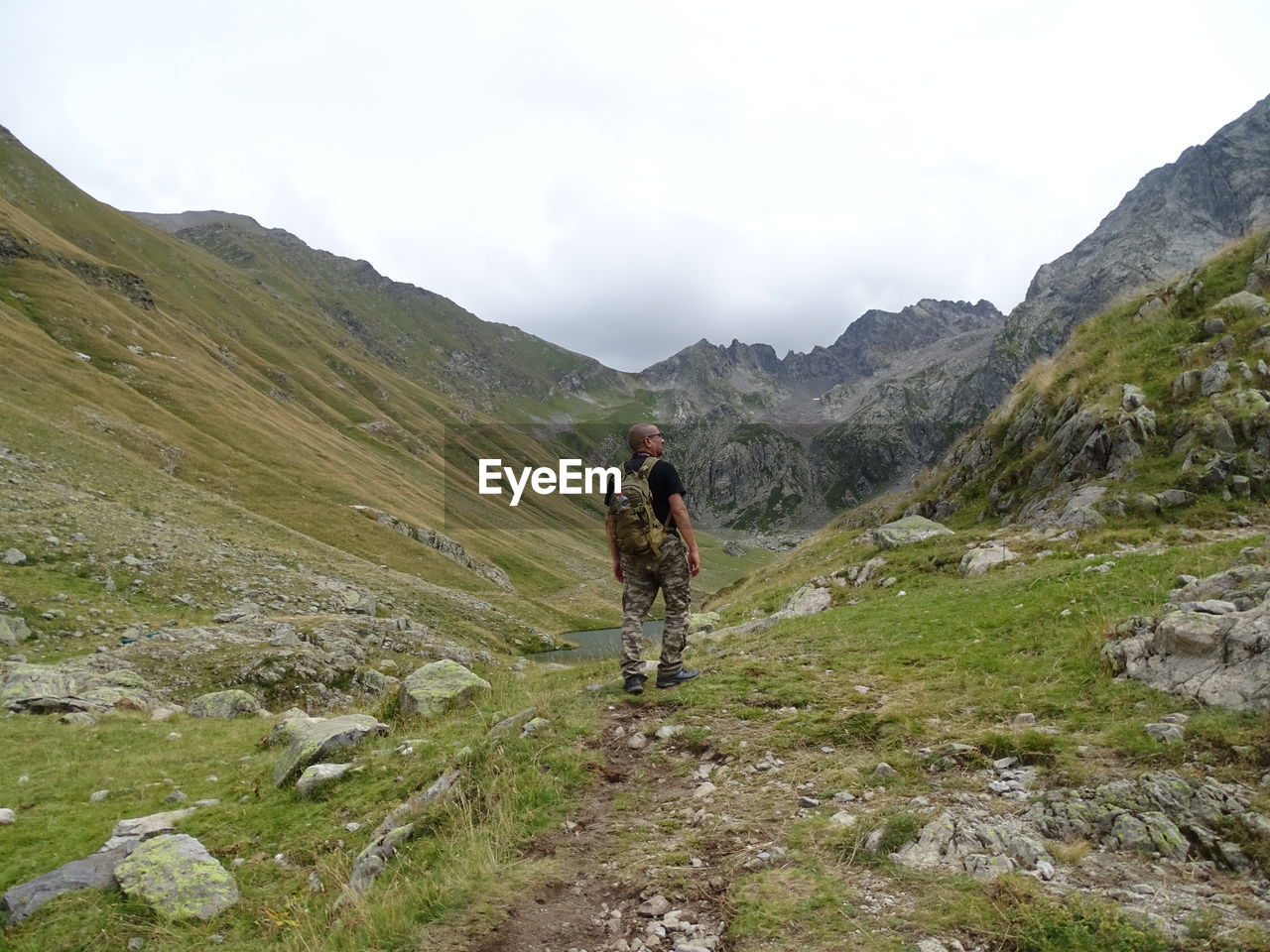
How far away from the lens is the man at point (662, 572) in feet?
37.6

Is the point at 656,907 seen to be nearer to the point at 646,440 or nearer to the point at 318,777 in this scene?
the point at 318,777

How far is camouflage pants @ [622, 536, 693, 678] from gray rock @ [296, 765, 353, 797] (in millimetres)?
4760

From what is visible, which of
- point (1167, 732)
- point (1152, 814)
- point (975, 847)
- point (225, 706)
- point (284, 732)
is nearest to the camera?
point (1152, 814)

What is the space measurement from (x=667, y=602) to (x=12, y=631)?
86.3ft

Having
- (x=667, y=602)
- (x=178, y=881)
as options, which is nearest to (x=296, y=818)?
(x=178, y=881)

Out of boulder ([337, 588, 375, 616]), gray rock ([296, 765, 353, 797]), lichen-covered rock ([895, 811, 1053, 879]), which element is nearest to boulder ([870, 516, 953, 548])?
lichen-covered rock ([895, 811, 1053, 879])

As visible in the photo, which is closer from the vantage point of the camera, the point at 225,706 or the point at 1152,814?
the point at 1152,814

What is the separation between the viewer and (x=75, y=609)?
27141 mm

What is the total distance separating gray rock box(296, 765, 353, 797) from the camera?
9.39 m

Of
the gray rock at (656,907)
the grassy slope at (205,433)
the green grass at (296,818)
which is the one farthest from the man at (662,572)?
the grassy slope at (205,433)

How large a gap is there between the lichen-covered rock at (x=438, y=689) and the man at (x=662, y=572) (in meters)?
3.85

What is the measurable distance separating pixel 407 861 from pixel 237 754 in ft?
26.2

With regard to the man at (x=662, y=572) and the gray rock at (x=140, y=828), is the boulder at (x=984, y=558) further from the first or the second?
the gray rock at (x=140, y=828)

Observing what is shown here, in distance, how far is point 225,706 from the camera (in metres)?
17.7
